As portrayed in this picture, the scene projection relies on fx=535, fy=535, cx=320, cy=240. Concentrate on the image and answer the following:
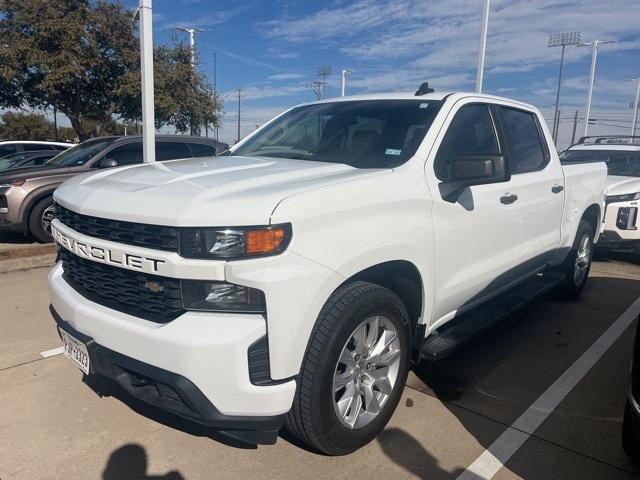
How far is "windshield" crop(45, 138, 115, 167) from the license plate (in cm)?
649

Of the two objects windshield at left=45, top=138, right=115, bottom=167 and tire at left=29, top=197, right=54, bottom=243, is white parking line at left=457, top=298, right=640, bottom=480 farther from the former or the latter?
windshield at left=45, top=138, right=115, bottom=167

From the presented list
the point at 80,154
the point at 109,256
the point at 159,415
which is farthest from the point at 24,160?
the point at 109,256

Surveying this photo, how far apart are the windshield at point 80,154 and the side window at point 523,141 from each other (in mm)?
6814

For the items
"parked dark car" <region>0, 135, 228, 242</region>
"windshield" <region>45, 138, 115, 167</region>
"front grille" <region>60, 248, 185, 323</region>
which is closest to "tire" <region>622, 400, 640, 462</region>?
"front grille" <region>60, 248, 185, 323</region>

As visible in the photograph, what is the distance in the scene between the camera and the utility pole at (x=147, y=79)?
7.64 m

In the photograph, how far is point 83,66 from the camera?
22422mm

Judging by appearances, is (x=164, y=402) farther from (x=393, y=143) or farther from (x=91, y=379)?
(x=393, y=143)

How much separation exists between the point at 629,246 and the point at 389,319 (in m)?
5.95

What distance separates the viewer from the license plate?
2599 mm

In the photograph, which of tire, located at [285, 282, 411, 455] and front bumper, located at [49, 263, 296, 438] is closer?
front bumper, located at [49, 263, 296, 438]

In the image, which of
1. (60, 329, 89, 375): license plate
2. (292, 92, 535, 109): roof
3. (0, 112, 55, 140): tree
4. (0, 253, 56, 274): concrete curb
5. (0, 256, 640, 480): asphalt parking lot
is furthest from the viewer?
(0, 112, 55, 140): tree

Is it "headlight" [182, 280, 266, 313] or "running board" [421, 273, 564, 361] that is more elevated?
"headlight" [182, 280, 266, 313]

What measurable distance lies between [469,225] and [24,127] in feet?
184

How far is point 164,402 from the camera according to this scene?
2.37 meters
